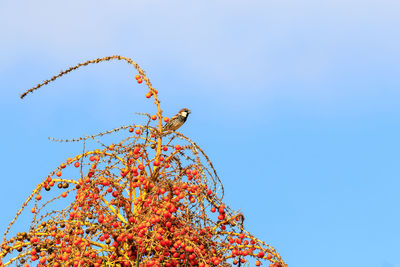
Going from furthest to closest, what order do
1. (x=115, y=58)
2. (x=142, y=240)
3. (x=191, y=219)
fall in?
(x=115, y=58)
(x=191, y=219)
(x=142, y=240)

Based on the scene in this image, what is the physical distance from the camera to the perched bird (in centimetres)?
1303

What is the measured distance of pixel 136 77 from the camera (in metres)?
11.5

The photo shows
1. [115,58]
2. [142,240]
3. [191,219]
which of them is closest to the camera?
[142,240]

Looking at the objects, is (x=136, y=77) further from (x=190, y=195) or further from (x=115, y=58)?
(x=190, y=195)

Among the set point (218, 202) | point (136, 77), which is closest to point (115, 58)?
point (136, 77)

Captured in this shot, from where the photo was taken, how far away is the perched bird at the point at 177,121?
1303 centimetres

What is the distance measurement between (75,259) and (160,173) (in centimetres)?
194

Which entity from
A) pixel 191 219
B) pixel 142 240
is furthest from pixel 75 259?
pixel 191 219

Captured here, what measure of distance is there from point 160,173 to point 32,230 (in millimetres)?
2039

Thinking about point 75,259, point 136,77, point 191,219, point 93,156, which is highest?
point 136,77

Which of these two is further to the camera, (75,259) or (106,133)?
(106,133)

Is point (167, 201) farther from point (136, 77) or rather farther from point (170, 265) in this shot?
point (136, 77)

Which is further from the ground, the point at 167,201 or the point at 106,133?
the point at 106,133

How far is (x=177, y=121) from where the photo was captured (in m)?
13.2
